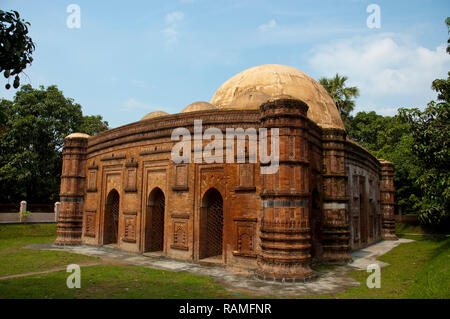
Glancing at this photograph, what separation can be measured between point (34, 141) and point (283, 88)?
67.0 ft

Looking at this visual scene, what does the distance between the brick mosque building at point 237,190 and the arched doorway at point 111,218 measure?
0.04m

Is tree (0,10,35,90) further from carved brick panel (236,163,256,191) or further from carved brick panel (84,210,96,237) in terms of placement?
carved brick panel (84,210,96,237)

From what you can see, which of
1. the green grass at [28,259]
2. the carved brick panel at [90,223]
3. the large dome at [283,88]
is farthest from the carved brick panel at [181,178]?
the carved brick panel at [90,223]

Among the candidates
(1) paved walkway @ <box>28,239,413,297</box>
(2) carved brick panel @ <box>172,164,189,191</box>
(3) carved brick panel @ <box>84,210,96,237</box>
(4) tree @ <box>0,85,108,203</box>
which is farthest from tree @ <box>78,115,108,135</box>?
(2) carved brick panel @ <box>172,164,189,191</box>

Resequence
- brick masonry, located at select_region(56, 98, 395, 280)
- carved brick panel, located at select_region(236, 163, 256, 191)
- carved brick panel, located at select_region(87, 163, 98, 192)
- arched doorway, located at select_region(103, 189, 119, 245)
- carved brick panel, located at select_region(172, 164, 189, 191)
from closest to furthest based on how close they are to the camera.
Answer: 1. brick masonry, located at select_region(56, 98, 395, 280)
2. carved brick panel, located at select_region(236, 163, 256, 191)
3. carved brick panel, located at select_region(172, 164, 189, 191)
4. arched doorway, located at select_region(103, 189, 119, 245)
5. carved brick panel, located at select_region(87, 163, 98, 192)

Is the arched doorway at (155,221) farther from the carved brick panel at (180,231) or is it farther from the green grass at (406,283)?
the green grass at (406,283)

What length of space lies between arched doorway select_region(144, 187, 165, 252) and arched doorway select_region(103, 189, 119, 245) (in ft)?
9.25

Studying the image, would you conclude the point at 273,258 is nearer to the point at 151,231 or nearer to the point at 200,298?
the point at 200,298

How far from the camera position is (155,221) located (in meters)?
12.8

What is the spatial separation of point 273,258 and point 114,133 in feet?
30.0

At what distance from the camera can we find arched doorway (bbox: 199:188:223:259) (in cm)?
1105

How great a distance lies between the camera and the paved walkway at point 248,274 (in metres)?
7.80

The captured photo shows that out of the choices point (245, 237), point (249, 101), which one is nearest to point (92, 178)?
point (249, 101)

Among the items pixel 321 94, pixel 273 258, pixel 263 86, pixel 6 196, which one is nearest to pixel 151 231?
pixel 273 258
